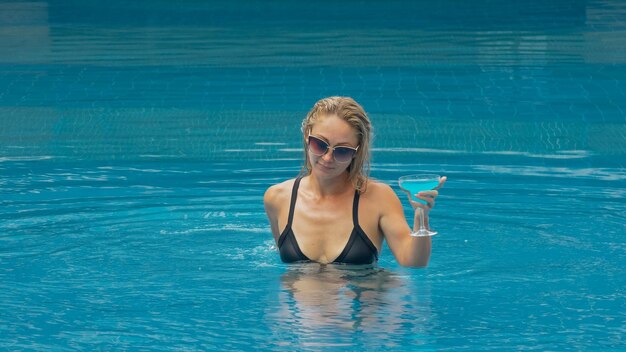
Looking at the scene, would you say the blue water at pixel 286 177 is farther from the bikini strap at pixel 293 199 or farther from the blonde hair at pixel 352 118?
the blonde hair at pixel 352 118

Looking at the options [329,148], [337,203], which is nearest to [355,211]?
[337,203]

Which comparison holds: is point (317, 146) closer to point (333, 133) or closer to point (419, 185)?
point (333, 133)

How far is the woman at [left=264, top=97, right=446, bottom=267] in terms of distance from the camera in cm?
461

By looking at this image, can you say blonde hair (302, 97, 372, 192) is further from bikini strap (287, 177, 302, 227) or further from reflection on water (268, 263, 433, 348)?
reflection on water (268, 263, 433, 348)

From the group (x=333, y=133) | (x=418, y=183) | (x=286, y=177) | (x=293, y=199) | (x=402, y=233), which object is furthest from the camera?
(x=286, y=177)

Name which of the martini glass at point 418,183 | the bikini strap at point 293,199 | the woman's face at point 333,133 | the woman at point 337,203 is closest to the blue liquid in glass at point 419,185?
the martini glass at point 418,183

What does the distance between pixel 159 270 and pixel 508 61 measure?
298 inches

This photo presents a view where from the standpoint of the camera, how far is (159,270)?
5441 millimetres

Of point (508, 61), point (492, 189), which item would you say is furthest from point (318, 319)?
point (508, 61)

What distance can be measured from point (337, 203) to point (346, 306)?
52 cm

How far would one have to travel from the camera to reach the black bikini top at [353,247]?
4.86 meters

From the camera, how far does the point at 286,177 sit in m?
7.48

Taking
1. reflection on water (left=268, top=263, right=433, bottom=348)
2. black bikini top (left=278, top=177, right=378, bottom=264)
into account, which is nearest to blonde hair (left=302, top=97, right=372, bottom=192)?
black bikini top (left=278, top=177, right=378, bottom=264)

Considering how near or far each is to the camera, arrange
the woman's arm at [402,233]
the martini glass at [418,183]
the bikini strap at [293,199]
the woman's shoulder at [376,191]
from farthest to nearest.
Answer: the bikini strap at [293,199], the woman's shoulder at [376,191], the woman's arm at [402,233], the martini glass at [418,183]
